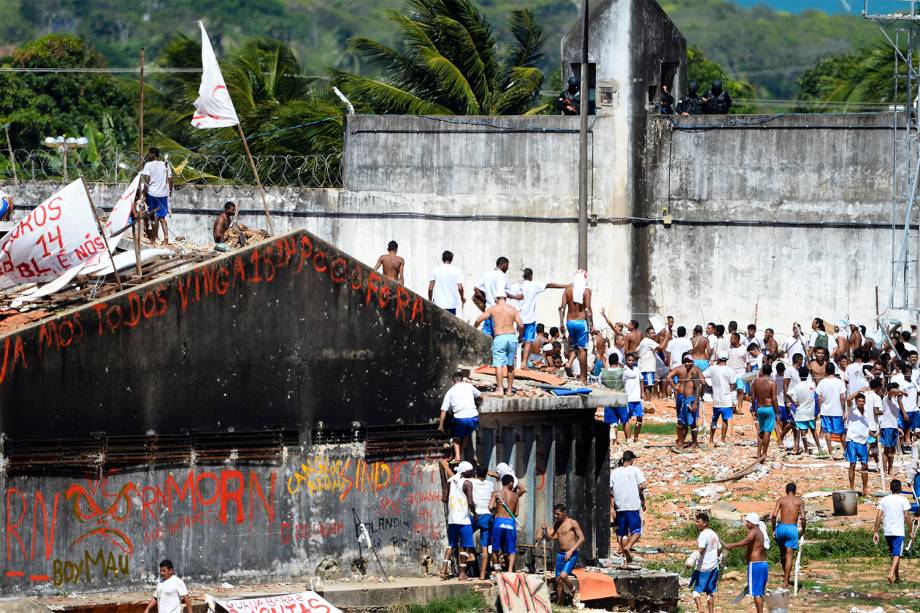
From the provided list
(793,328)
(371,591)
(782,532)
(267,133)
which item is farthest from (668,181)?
(371,591)

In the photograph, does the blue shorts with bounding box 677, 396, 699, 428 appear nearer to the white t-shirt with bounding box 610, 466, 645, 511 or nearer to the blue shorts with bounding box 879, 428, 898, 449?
the blue shorts with bounding box 879, 428, 898, 449

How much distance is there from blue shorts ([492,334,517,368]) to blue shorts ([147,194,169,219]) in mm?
5503

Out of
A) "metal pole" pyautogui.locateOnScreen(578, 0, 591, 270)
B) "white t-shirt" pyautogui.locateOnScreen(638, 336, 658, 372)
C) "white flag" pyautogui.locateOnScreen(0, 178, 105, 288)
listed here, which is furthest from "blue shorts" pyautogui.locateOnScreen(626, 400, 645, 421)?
"white flag" pyautogui.locateOnScreen(0, 178, 105, 288)

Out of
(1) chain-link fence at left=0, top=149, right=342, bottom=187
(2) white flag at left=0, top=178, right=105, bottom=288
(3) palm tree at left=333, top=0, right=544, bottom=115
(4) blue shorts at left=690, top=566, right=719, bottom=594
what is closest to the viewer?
(2) white flag at left=0, top=178, right=105, bottom=288

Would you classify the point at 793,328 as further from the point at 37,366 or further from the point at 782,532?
the point at 37,366

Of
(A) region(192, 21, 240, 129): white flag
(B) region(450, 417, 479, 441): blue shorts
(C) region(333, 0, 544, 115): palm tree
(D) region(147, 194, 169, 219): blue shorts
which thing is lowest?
A: (B) region(450, 417, 479, 441): blue shorts

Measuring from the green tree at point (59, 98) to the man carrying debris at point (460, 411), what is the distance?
1366 inches

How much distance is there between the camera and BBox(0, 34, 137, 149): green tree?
53906 mm

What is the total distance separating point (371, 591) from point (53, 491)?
3.40m

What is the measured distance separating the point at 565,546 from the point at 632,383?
318 inches

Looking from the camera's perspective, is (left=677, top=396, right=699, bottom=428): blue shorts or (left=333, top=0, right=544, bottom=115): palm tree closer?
(left=677, top=396, right=699, bottom=428): blue shorts

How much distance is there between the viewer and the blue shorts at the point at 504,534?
62.2ft

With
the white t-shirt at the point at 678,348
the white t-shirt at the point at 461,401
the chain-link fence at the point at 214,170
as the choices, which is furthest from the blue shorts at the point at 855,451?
the chain-link fence at the point at 214,170

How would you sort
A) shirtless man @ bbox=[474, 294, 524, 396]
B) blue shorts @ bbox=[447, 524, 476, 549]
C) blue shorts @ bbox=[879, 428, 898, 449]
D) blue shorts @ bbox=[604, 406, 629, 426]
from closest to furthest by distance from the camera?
blue shorts @ bbox=[447, 524, 476, 549] → shirtless man @ bbox=[474, 294, 524, 396] → blue shorts @ bbox=[879, 428, 898, 449] → blue shorts @ bbox=[604, 406, 629, 426]
